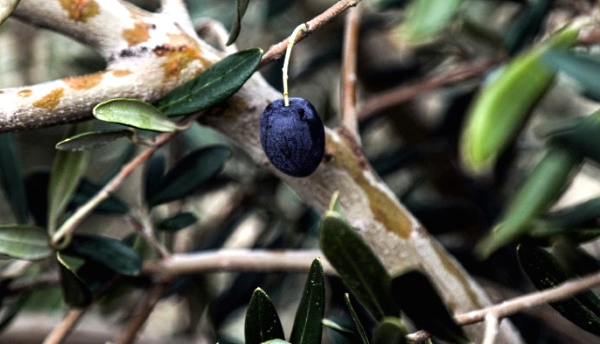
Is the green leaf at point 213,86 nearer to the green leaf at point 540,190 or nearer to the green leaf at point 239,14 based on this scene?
the green leaf at point 239,14

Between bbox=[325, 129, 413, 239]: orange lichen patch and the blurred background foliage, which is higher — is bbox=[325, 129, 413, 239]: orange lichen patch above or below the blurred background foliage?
above

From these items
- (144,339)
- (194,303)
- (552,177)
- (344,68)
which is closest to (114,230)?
(194,303)

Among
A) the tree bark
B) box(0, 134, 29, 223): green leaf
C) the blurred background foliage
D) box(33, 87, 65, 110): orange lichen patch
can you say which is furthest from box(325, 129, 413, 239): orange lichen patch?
box(0, 134, 29, 223): green leaf

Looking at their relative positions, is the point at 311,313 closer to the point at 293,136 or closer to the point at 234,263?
the point at 293,136

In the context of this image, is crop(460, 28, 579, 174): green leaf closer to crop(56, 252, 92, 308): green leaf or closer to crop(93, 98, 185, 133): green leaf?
crop(93, 98, 185, 133): green leaf

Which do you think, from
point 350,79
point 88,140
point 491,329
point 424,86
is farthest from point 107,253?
point 424,86

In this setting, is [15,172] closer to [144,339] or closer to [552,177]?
[144,339]
